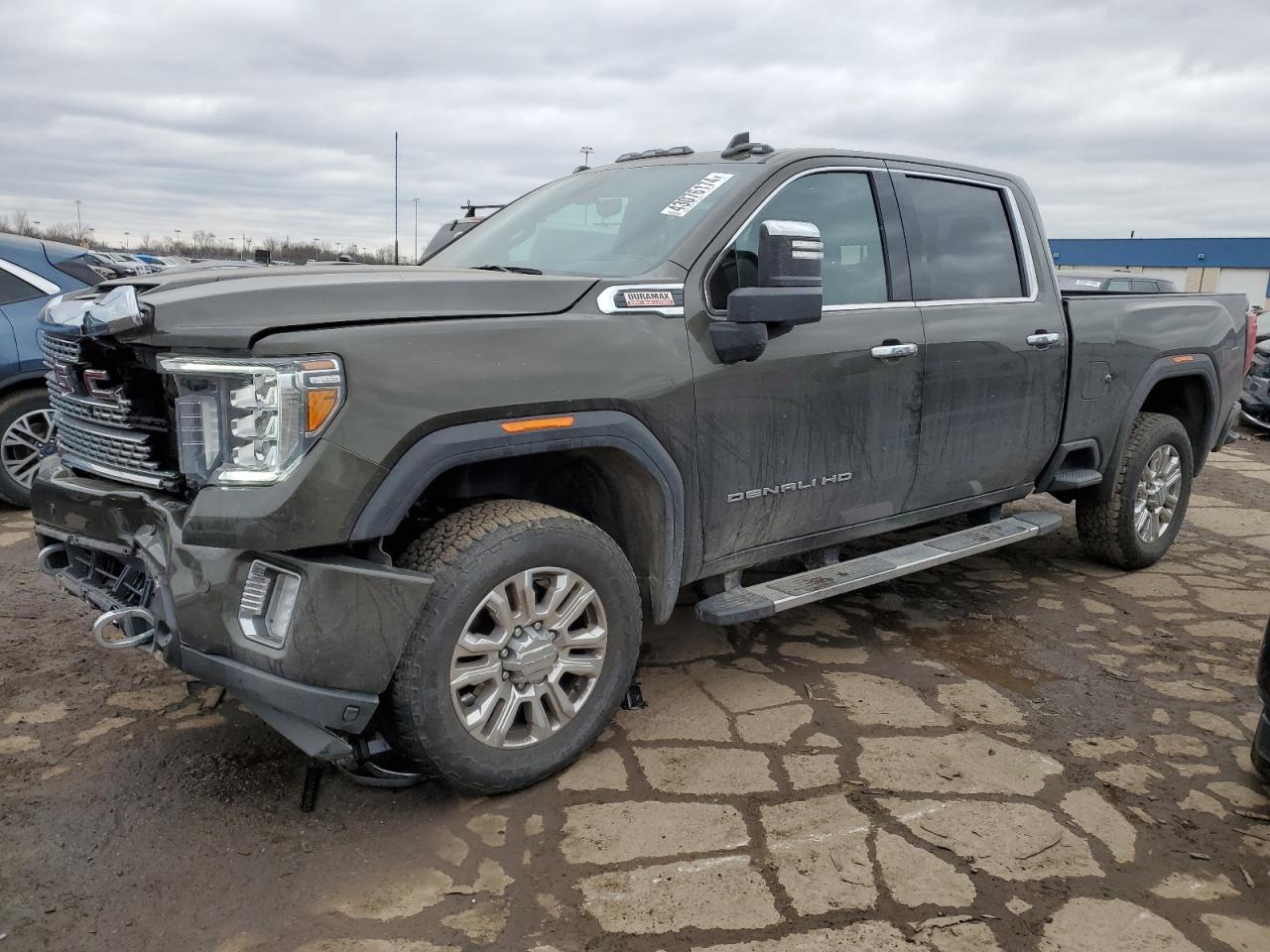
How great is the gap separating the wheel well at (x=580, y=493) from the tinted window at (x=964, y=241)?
5.53ft

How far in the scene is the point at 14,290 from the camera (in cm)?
596

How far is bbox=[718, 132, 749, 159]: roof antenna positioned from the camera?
3775 mm

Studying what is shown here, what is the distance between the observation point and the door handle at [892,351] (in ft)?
12.1

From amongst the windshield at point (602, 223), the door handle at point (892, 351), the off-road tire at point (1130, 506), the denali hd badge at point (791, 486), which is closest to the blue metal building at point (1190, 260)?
the off-road tire at point (1130, 506)

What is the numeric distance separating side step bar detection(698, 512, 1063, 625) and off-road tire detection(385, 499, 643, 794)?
0.45 metres

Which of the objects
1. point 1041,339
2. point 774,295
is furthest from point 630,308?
point 1041,339

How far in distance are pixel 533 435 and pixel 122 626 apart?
1.23 metres

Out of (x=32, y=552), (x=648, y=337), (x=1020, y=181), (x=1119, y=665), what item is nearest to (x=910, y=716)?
(x=1119, y=665)

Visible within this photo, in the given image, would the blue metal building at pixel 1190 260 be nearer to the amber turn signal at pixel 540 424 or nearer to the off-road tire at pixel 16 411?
the off-road tire at pixel 16 411

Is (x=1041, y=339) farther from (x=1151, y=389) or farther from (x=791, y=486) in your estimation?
(x=791, y=486)

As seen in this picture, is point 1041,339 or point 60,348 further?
point 1041,339

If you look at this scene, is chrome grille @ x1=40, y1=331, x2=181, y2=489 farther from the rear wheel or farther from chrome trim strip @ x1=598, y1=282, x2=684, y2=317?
the rear wheel

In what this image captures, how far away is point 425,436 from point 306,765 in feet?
4.12

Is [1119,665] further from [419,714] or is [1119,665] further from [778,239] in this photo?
[419,714]
